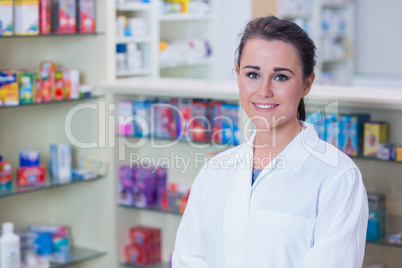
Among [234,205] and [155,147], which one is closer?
[234,205]

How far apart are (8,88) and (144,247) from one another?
46.3 inches

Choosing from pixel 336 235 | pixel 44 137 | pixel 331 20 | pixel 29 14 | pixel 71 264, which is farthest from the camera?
pixel 331 20

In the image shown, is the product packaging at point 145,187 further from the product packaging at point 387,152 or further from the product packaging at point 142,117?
the product packaging at point 387,152

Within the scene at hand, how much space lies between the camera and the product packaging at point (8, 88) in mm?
3367

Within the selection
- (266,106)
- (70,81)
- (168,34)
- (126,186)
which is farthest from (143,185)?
(168,34)

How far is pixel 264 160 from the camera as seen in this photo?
205cm

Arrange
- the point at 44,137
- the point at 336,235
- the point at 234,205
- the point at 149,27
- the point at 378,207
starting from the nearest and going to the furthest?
the point at 336,235
the point at 234,205
the point at 378,207
the point at 44,137
the point at 149,27

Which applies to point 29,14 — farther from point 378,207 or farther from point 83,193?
point 378,207

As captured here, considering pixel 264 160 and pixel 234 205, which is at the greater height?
pixel 264 160

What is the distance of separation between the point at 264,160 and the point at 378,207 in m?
1.17

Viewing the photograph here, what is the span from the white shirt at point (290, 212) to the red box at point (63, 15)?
188cm

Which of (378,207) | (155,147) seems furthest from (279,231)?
(155,147)

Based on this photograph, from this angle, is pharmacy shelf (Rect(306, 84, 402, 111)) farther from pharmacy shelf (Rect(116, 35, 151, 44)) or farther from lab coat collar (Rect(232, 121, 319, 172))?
pharmacy shelf (Rect(116, 35, 151, 44))

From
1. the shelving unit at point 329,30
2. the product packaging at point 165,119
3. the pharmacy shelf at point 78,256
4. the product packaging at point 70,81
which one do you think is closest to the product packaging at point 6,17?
the product packaging at point 70,81
